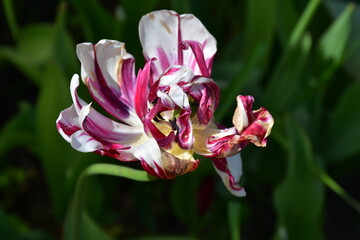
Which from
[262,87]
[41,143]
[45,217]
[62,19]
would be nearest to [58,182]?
[41,143]

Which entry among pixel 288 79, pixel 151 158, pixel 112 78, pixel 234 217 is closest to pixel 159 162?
pixel 151 158

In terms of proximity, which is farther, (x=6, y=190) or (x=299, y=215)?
(x=6, y=190)

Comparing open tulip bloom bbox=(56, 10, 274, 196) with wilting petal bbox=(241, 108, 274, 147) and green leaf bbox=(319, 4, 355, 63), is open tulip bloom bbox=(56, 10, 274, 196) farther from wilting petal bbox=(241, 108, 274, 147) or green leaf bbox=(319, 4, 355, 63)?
green leaf bbox=(319, 4, 355, 63)

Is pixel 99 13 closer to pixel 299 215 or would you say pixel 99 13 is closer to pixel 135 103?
pixel 299 215

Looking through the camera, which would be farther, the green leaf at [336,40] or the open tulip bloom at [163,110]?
the green leaf at [336,40]

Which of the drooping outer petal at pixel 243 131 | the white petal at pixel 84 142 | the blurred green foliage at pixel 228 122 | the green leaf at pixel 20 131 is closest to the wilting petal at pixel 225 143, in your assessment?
the drooping outer petal at pixel 243 131

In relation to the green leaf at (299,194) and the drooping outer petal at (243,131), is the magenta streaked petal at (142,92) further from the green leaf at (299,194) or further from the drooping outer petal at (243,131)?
the green leaf at (299,194)
